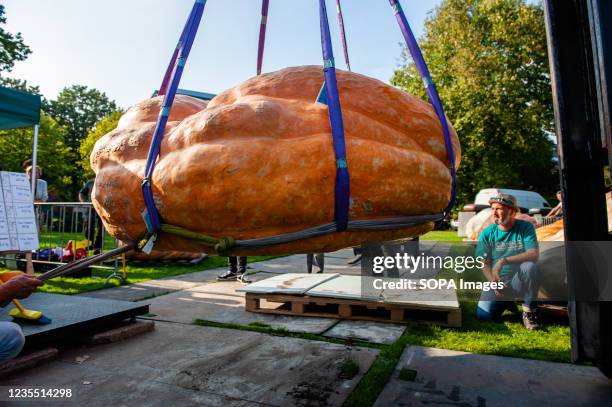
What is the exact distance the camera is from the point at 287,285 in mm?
5418

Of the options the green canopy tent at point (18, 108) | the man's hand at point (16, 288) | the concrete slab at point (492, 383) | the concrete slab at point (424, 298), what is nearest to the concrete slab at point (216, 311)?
the concrete slab at point (424, 298)

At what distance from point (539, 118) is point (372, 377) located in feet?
84.5

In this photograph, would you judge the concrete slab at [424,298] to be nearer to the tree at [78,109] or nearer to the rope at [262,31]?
the rope at [262,31]

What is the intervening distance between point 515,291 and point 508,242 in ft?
1.89

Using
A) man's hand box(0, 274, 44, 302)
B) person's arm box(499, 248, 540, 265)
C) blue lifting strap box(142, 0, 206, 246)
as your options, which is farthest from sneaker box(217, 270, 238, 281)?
blue lifting strap box(142, 0, 206, 246)

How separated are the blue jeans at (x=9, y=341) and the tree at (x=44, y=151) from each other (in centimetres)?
2958

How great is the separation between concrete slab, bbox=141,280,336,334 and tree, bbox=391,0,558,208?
20246 mm

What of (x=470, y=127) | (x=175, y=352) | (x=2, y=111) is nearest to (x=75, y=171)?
(x=470, y=127)

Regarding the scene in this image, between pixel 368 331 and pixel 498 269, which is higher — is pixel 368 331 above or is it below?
below

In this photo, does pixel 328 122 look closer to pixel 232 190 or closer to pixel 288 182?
pixel 288 182

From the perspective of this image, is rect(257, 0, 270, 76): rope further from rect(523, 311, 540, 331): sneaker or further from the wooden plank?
rect(523, 311, 540, 331): sneaker

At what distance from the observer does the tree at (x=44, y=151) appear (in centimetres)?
3009

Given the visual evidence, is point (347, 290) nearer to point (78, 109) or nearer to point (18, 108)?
point (18, 108)

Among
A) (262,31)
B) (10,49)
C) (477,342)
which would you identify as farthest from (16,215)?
(10,49)
